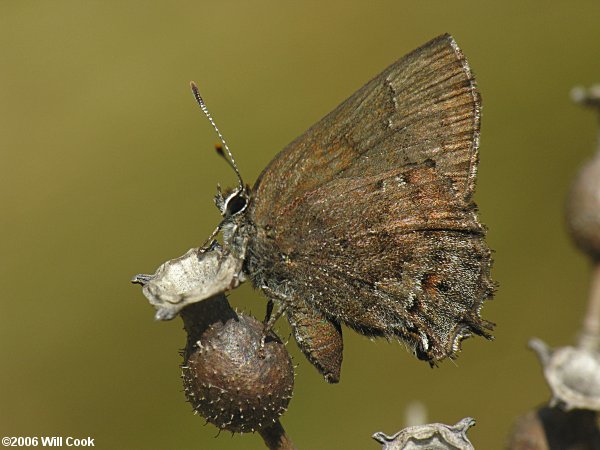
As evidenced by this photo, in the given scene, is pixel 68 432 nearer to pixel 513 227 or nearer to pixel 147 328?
pixel 147 328

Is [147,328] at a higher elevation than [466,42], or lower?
lower

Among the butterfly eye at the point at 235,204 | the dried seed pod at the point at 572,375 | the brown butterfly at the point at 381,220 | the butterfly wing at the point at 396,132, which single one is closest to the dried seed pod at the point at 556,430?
the dried seed pod at the point at 572,375

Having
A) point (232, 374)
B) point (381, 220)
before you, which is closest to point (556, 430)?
point (381, 220)

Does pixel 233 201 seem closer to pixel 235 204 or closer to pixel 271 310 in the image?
pixel 235 204

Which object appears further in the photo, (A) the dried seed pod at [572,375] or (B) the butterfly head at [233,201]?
(B) the butterfly head at [233,201]

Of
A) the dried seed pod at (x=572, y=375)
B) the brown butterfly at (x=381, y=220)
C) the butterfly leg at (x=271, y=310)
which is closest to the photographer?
the butterfly leg at (x=271, y=310)

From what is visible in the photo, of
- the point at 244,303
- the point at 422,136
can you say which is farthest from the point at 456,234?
the point at 244,303

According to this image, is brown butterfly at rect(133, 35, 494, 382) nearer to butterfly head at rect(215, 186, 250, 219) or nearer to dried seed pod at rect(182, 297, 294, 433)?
butterfly head at rect(215, 186, 250, 219)

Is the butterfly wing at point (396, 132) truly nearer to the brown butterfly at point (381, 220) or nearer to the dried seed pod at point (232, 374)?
the brown butterfly at point (381, 220)
